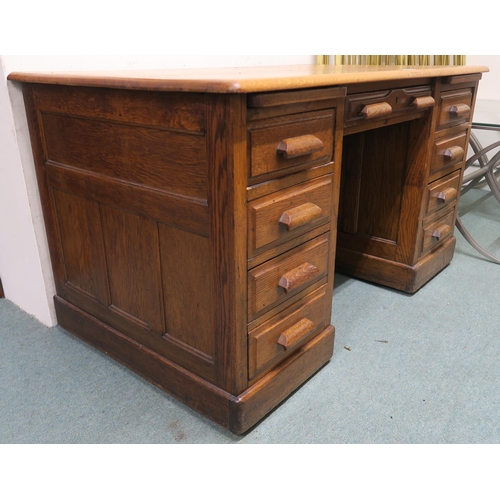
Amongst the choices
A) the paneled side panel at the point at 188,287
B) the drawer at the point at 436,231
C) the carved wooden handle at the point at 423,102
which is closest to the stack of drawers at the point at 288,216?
the paneled side panel at the point at 188,287

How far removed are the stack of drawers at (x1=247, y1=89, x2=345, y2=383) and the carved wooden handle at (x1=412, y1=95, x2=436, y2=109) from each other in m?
0.52

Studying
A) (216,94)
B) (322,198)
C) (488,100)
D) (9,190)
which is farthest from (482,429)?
(488,100)

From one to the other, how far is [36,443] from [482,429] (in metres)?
1.16

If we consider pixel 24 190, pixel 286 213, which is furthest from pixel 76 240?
pixel 286 213

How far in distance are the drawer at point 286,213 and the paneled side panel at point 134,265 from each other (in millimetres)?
302

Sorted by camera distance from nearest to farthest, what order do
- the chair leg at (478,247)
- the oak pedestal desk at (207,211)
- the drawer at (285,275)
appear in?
the oak pedestal desk at (207,211) → the drawer at (285,275) → the chair leg at (478,247)

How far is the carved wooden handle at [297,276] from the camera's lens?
50.0 inches

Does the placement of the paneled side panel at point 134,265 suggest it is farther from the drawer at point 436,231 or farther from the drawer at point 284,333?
the drawer at point 436,231

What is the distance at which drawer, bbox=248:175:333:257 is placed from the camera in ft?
3.75

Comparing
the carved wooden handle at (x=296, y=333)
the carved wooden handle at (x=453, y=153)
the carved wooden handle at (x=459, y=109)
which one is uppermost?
the carved wooden handle at (x=459, y=109)

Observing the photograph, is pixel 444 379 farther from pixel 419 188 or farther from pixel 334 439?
pixel 419 188

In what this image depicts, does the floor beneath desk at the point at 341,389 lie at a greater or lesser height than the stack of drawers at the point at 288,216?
lesser
